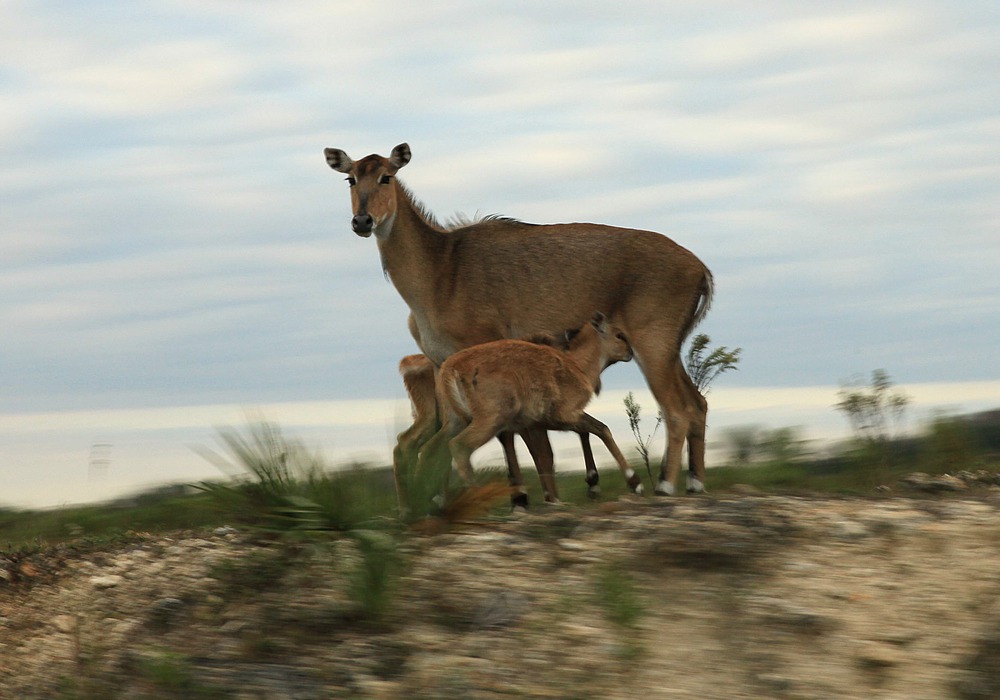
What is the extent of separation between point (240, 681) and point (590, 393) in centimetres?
472

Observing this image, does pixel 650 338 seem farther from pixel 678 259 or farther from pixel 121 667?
pixel 121 667

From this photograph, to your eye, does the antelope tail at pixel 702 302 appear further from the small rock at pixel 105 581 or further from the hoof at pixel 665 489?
the small rock at pixel 105 581

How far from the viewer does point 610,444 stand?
9.59 m

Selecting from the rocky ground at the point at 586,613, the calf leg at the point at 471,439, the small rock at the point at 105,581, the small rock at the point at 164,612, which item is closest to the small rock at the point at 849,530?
the rocky ground at the point at 586,613

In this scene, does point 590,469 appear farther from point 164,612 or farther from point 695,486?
point 164,612

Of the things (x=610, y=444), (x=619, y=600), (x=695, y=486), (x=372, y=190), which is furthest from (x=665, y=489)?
(x=619, y=600)

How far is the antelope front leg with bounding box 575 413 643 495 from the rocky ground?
1842 mm

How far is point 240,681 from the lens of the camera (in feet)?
18.4

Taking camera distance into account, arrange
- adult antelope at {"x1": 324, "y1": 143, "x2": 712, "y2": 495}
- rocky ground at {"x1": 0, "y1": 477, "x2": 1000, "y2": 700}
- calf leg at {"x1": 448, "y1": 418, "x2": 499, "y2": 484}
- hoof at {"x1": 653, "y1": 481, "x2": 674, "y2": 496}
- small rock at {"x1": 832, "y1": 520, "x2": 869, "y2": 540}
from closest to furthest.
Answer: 1. rocky ground at {"x1": 0, "y1": 477, "x2": 1000, "y2": 700}
2. small rock at {"x1": 832, "y1": 520, "x2": 869, "y2": 540}
3. calf leg at {"x1": 448, "y1": 418, "x2": 499, "y2": 484}
4. hoof at {"x1": 653, "y1": 481, "x2": 674, "y2": 496}
5. adult antelope at {"x1": 324, "y1": 143, "x2": 712, "y2": 495}

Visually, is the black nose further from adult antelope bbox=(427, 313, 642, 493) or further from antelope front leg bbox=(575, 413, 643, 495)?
antelope front leg bbox=(575, 413, 643, 495)

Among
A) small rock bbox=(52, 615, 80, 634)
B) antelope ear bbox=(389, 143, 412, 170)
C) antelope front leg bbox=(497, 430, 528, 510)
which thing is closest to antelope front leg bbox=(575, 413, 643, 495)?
antelope front leg bbox=(497, 430, 528, 510)

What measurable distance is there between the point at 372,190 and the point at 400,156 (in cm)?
61

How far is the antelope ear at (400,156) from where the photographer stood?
1099cm

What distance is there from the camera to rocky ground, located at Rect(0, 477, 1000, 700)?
5.55 m
